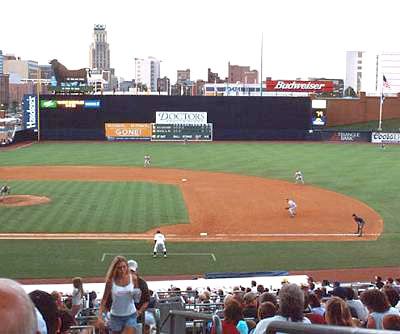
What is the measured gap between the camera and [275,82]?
268 ft

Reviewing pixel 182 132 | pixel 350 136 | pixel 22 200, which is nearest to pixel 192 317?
Result: pixel 22 200

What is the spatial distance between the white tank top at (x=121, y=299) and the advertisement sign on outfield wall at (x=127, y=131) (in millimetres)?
58769

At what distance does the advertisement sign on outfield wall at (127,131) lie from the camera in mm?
65188

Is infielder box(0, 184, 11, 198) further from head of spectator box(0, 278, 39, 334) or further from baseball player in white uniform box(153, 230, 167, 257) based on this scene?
head of spectator box(0, 278, 39, 334)

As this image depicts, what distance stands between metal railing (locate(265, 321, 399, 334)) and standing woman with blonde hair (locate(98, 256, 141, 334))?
3.96 metres

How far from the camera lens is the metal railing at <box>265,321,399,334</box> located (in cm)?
244

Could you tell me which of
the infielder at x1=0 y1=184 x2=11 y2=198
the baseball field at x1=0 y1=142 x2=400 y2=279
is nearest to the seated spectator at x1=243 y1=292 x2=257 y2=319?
the baseball field at x1=0 y1=142 x2=400 y2=279

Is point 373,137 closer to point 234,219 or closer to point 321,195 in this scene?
point 321,195

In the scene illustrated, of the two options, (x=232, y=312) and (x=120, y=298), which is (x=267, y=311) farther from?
(x=120, y=298)

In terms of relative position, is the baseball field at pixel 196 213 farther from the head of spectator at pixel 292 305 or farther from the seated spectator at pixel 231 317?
the head of spectator at pixel 292 305

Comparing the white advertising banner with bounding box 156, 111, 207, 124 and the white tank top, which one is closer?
the white tank top

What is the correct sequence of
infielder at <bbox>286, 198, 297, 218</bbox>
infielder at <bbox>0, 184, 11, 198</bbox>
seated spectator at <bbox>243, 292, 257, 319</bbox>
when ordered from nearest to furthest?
seated spectator at <bbox>243, 292, 257, 319</bbox> → infielder at <bbox>286, 198, 297, 218</bbox> → infielder at <bbox>0, 184, 11, 198</bbox>

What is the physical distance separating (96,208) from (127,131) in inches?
1427

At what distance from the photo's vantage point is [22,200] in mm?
31297
